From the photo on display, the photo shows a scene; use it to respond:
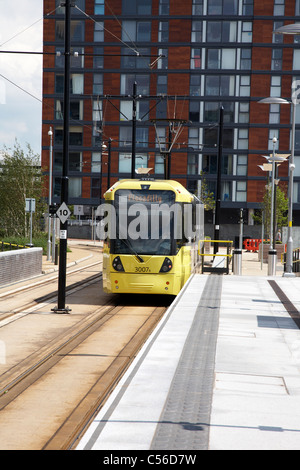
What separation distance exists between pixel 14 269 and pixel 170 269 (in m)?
7.35

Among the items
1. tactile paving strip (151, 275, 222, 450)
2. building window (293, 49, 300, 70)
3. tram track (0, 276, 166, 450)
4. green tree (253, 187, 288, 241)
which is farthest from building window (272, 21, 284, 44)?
tactile paving strip (151, 275, 222, 450)

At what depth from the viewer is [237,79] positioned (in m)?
70.4

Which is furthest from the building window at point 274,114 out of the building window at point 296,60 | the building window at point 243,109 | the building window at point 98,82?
the building window at point 98,82

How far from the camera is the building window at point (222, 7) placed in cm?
6950

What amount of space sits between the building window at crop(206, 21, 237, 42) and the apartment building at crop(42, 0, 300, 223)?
11 cm

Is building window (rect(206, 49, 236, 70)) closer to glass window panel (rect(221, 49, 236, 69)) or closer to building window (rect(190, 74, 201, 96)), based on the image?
glass window panel (rect(221, 49, 236, 69))

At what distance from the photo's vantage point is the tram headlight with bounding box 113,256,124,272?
1777cm

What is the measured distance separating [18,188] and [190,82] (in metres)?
35.4

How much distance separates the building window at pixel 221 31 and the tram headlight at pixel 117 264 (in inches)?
2254

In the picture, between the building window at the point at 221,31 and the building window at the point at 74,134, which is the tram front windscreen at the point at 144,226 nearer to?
the building window at the point at 221,31

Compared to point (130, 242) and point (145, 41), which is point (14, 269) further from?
point (145, 41)

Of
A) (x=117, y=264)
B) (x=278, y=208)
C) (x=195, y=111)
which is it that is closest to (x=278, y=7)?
(x=195, y=111)

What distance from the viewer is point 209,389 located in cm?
771
